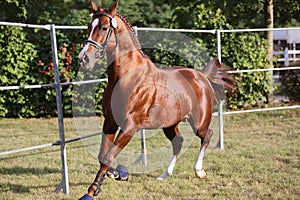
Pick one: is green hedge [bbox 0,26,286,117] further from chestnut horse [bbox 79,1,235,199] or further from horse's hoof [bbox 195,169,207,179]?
chestnut horse [bbox 79,1,235,199]

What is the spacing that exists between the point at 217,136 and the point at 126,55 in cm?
338

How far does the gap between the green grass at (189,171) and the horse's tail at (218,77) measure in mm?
941

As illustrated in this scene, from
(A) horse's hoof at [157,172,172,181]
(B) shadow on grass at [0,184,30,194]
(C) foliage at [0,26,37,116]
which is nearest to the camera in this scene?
(B) shadow on grass at [0,184,30,194]

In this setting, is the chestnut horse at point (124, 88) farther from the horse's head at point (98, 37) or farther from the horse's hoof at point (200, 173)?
the horse's hoof at point (200, 173)

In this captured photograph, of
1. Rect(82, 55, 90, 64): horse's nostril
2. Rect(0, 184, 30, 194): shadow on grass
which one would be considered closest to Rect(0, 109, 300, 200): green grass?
Rect(0, 184, 30, 194): shadow on grass

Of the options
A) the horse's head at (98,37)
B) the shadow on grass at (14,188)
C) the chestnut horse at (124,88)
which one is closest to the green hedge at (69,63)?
the shadow on grass at (14,188)

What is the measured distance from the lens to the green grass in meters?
4.43

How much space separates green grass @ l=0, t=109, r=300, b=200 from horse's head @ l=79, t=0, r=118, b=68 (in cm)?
164

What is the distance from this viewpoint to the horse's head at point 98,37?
3293 millimetres

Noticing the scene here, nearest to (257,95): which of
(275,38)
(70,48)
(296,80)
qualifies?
(296,80)

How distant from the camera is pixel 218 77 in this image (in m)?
5.49

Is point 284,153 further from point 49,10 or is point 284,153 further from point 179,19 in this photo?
point 49,10

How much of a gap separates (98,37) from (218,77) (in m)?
2.48

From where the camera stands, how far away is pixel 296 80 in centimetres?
984
